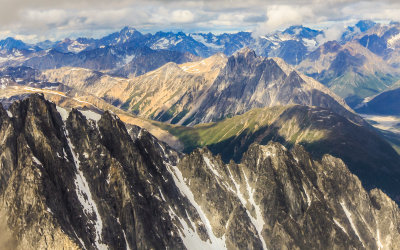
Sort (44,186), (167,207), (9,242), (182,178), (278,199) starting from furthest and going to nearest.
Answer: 1. (182,178)
2. (278,199)
3. (167,207)
4. (44,186)
5. (9,242)

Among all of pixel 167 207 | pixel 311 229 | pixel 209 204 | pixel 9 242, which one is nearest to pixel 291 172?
pixel 311 229

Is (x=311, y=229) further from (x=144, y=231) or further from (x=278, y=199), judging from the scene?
(x=144, y=231)

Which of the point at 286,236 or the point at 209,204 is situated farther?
the point at 209,204

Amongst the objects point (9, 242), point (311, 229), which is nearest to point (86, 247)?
point (9, 242)

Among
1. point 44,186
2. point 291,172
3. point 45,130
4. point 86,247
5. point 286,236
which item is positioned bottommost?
point 286,236

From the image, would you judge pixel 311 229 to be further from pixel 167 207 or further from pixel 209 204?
pixel 167 207

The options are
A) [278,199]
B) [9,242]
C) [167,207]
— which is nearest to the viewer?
[9,242]

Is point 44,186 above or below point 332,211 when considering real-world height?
above
